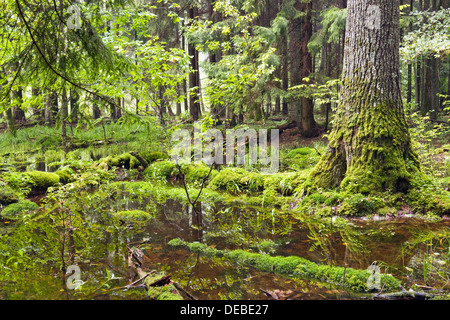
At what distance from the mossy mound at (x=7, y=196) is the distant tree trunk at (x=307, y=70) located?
38.3ft

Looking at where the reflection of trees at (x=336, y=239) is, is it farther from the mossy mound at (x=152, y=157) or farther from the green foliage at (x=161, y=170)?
the mossy mound at (x=152, y=157)

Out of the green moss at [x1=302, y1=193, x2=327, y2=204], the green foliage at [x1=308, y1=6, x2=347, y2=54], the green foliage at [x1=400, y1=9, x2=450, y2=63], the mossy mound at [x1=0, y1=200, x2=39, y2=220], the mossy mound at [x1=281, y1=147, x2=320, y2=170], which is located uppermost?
the green foliage at [x1=308, y1=6, x2=347, y2=54]

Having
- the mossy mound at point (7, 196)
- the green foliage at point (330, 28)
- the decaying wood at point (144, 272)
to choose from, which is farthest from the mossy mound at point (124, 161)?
the green foliage at point (330, 28)

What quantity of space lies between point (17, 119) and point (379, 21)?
23015mm

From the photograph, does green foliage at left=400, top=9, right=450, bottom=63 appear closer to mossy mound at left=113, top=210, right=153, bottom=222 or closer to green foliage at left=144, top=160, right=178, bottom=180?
green foliage at left=144, top=160, right=178, bottom=180

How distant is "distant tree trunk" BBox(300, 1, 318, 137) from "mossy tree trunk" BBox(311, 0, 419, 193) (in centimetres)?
827

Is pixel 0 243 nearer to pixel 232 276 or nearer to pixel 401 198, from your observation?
pixel 232 276

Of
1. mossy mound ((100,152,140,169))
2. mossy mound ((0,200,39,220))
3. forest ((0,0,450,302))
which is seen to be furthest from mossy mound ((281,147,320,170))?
mossy mound ((0,200,39,220))

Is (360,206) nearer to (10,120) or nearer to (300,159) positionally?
(300,159)

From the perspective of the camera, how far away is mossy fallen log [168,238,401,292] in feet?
9.45

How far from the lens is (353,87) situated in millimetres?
5691

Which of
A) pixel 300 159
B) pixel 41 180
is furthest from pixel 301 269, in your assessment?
pixel 300 159

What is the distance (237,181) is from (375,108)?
3.72 metres
